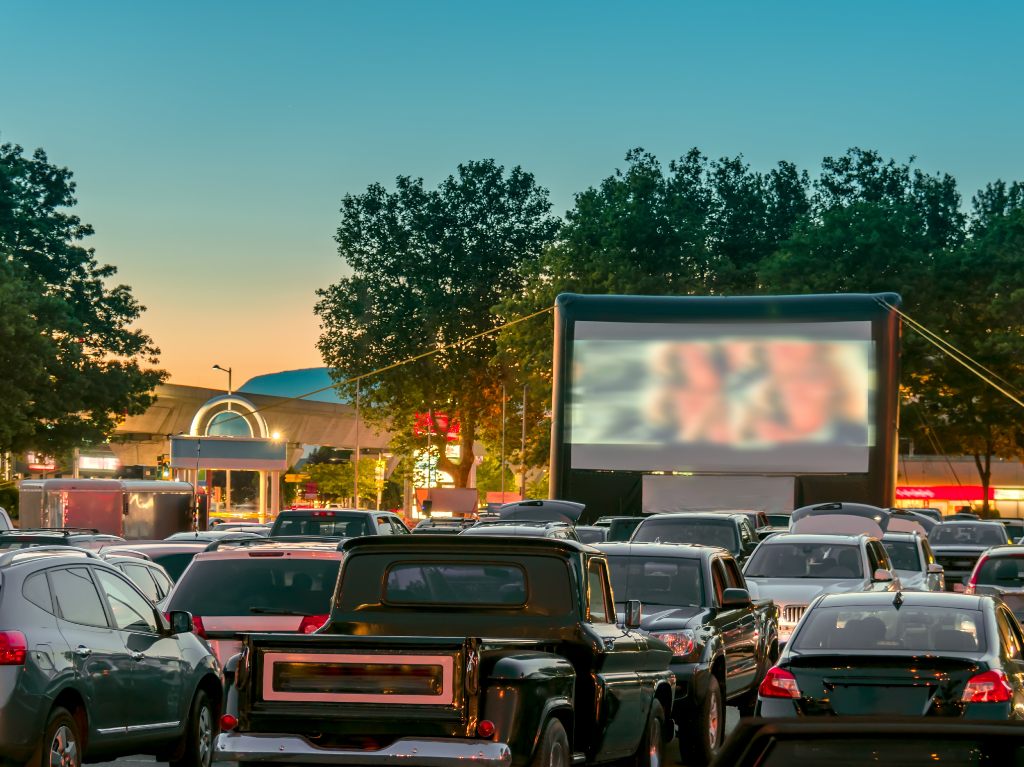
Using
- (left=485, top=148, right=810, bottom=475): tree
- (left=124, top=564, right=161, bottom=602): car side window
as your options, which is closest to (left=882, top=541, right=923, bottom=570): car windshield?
(left=124, top=564, right=161, bottom=602): car side window

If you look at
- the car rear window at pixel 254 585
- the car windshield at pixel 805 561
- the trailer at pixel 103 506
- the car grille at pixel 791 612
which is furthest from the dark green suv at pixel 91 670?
the trailer at pixel 103 506

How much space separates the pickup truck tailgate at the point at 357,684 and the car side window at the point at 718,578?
697 centimetres

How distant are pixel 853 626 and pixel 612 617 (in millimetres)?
1816

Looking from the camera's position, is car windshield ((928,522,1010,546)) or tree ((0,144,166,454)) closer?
car windshield ((928,522,1010,546))

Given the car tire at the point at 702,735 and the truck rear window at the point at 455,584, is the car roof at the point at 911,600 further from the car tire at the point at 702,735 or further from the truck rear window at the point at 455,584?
the truck rear window at the point at 455,584

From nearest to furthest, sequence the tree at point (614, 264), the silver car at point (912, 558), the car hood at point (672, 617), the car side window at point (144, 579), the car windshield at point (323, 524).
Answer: the car hood at point (672, 617)
the car side window at point (144, 579)
the silver car at point (912, 558)
the car windshield at point (323, 524)
the tree at point (614, 264)

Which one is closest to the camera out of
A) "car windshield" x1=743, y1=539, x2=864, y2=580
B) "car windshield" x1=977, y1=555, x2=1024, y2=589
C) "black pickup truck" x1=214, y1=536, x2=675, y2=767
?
"black pickup truck" x1=214, y1=536, x2=675, y2=767

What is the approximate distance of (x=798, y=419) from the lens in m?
37.2

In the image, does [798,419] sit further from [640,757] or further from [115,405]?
[115,405]

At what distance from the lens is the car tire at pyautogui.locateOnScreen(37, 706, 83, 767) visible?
1072 cm

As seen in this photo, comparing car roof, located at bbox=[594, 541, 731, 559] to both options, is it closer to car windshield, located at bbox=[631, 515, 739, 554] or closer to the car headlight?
the car headlight

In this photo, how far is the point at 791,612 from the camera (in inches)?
841

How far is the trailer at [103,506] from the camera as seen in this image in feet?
163

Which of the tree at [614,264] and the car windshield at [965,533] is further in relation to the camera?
the tree at [614,264]
